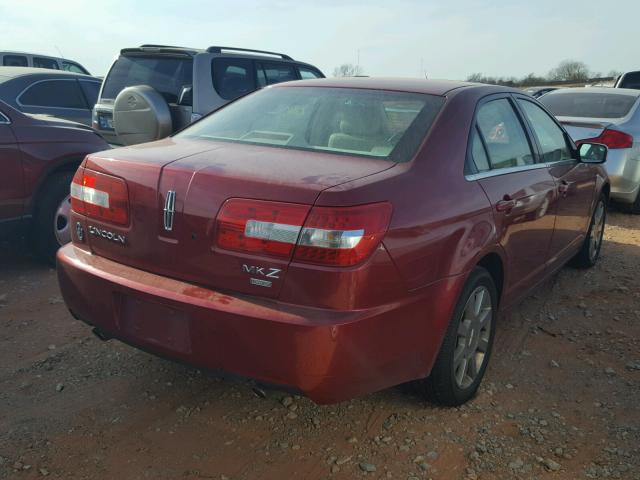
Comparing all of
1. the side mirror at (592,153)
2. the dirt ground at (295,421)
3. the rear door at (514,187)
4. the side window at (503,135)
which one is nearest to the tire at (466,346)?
the dirt ground at (295,421)

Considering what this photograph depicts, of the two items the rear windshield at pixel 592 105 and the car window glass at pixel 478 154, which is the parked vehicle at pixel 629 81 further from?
the car window glass at pixel 478 154

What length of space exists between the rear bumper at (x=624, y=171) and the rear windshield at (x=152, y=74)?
4.93 m

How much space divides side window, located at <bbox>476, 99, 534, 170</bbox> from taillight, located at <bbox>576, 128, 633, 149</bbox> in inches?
151

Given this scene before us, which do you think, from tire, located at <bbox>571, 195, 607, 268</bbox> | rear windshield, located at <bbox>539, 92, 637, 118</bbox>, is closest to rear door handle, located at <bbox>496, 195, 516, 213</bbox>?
tire, located at <bbox>571, 195, 607, 268</bbox>

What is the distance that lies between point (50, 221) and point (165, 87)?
2556 mm

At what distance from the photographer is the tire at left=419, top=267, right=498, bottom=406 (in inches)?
107

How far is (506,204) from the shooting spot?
3.03 m

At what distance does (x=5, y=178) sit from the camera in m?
4.53

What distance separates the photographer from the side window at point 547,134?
150 inches

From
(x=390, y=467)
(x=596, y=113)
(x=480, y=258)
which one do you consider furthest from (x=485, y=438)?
(x=596, y=113)

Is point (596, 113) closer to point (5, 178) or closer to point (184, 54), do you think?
point (184, 54)

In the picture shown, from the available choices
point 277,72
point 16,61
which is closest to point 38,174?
point 277,72

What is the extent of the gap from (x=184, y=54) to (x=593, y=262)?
15.7 ft

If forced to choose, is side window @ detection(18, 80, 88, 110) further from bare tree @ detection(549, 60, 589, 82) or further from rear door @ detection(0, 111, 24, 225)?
bare tree @ detection(549, 60, 589, 82)
